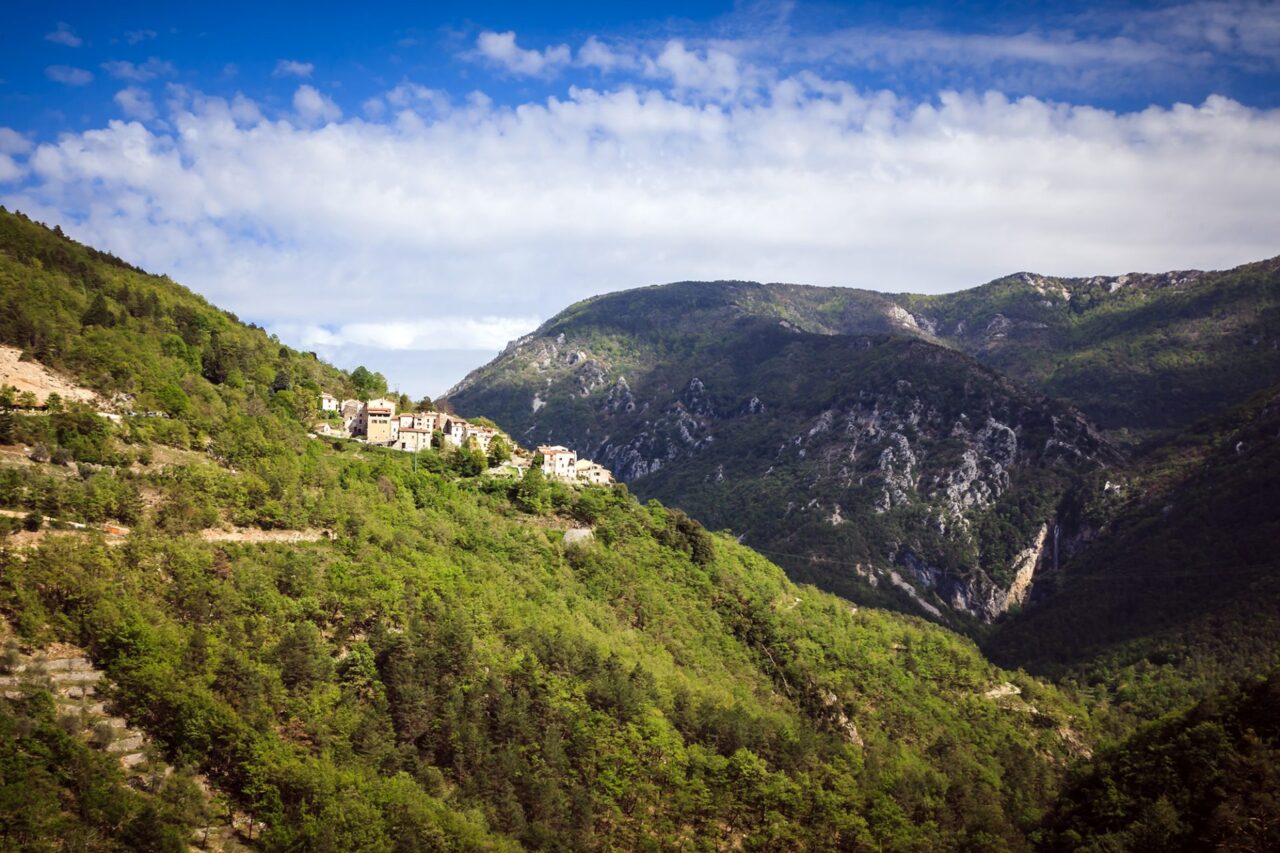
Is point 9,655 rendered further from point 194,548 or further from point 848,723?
point 848,723

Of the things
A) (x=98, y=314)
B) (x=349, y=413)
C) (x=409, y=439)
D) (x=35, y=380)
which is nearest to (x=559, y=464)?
(x=409, y=439)

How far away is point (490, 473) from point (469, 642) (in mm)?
37679

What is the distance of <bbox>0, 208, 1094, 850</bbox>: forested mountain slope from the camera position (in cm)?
5084

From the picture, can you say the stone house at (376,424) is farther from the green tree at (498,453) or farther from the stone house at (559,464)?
the stone house at (559,464)

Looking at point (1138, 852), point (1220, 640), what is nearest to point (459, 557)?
point (1138, 852)

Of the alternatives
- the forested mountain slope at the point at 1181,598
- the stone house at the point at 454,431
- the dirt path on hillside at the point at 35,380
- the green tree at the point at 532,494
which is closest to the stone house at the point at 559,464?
the stone house at the point at 454,431

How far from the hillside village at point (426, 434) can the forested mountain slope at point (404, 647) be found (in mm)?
4661

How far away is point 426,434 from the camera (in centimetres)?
10412

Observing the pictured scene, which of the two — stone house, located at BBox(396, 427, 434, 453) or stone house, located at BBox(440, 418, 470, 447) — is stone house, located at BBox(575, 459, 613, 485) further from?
stone house, located at BBox(396, 427, 434, 453)

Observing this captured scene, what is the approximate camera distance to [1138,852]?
213 feet

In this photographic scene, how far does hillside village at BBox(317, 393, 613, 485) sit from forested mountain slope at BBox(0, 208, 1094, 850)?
4.66 m

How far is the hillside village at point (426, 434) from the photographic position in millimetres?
101812

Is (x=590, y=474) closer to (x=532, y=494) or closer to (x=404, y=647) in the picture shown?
(x=532, y=494)

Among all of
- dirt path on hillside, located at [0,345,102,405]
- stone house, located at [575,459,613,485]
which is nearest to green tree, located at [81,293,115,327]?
dirt path on hillside, located at [0,345,102,405]
